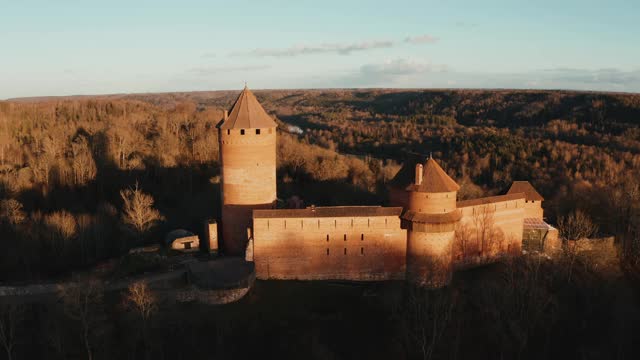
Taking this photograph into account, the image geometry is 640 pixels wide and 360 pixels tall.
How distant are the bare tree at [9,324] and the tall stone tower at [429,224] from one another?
56.3 ft

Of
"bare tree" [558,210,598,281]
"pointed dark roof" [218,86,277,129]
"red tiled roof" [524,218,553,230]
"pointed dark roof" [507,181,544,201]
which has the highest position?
"pointed dark roof" [218,86,277,129]

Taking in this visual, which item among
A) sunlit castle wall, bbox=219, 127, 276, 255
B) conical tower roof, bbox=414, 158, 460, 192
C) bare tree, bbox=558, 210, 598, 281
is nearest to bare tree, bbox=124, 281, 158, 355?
sunlit castle wall, bbox=219, 127, 276, 255

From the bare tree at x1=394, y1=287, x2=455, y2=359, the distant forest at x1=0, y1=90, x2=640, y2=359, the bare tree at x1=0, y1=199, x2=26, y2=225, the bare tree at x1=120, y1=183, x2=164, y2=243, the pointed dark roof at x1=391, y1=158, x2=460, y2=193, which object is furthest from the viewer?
the bare tree at x1=0, y1=199, x2=26, y2=225

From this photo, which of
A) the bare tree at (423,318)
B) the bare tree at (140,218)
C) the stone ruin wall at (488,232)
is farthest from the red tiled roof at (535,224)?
the bare tree at (140,218)

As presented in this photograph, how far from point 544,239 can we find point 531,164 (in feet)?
98.6

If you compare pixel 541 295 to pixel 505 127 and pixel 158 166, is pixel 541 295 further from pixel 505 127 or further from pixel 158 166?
pixel 505 127

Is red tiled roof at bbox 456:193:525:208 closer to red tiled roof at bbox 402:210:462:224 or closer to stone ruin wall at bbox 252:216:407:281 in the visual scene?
red tiled roof at bbox 402:210:462:224

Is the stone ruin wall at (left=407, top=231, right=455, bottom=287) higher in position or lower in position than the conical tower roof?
lower

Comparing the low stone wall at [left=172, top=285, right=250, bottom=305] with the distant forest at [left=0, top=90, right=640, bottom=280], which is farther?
the distant forest at [left=0, top=90, right=640, bottom=280]

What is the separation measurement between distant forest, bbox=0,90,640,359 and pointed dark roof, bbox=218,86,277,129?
799 centimetres

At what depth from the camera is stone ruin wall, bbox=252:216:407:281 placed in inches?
922

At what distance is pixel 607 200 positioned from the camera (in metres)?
36.7

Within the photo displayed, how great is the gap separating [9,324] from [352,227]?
50.1ft

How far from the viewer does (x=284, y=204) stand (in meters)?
28.7
